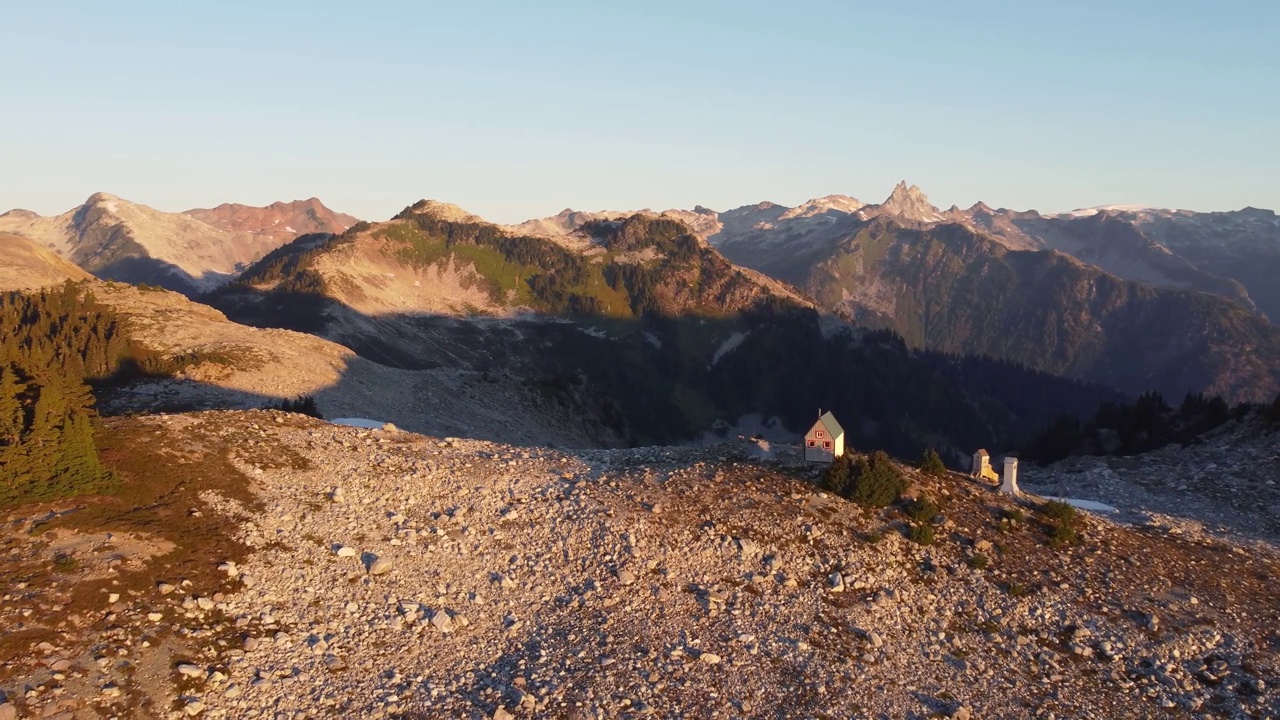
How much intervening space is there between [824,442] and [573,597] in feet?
46.8

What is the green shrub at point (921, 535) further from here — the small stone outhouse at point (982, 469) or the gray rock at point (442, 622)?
the gray rock at point (442, 622)

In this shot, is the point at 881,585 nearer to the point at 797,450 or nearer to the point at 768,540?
the point at 768,540

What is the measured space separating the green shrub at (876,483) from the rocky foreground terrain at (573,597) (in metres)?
0.62

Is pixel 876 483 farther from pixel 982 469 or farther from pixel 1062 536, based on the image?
pixel 982 469

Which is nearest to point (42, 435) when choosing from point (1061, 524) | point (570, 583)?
point (570, 583)

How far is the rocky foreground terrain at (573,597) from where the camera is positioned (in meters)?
21.0

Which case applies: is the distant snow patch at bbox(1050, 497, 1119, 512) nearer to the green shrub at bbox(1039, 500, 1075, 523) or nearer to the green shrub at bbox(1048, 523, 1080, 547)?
the green shrub at bbox(1039, 500, 1075, 523)

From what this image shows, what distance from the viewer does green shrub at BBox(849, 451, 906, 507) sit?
1291 inches

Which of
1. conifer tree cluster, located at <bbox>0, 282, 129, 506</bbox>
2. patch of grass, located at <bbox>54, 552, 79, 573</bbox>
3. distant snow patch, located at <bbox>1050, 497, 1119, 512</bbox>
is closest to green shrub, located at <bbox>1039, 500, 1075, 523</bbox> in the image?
distant snow patch, located at <bbox>1050, 497, 1119, 512</bbox>

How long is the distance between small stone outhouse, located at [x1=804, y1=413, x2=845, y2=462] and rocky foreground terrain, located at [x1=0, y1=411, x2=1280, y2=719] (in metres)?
1.28

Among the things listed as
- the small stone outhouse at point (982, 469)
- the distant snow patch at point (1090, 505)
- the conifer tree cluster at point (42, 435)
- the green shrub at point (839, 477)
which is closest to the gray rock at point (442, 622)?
the conifer tree cluster at point (42, 435)

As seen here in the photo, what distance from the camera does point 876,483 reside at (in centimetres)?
3303

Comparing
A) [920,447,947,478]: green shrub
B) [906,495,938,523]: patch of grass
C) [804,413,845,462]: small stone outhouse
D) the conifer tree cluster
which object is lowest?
[906,495,938,523]: patch of grass

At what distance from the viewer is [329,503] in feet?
98.0
